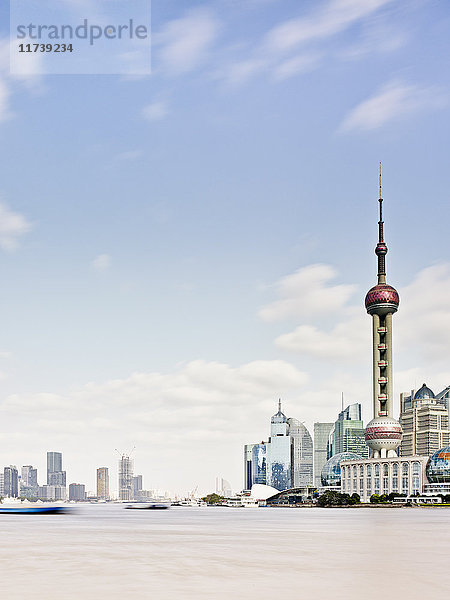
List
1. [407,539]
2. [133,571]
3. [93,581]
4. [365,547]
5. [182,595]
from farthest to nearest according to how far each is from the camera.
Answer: [407,539], [365,547], [133,571], [93,581], [182,595]

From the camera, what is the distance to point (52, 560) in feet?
244

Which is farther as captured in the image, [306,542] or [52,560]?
[306,542]

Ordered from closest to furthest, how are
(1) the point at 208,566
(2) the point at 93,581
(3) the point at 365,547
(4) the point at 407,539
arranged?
(2) the point at 93,581 → (1) the point at 208,566 → (3) the point at 365,547 → (4) the point at 407,539

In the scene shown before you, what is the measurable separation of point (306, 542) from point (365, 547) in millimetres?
11802

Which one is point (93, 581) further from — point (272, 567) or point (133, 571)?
point (272, 567)

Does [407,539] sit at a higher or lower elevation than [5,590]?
lower

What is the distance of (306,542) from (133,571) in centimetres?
4323

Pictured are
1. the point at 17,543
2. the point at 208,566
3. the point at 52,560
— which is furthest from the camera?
the point at 17,543

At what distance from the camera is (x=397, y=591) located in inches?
2013

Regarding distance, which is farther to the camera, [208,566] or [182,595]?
[208,566]

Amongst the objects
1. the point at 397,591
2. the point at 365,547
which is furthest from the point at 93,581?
the point at 365,547

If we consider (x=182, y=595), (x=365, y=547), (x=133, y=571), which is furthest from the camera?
(x=365, y=547)

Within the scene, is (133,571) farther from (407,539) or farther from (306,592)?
(407,539)

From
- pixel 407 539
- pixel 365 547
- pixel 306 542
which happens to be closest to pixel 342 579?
pixel 365 547
